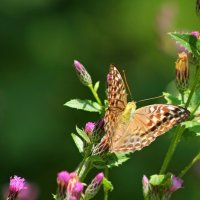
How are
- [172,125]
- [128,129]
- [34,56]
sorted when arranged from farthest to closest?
[34,56]
[128,129]
[172,125]

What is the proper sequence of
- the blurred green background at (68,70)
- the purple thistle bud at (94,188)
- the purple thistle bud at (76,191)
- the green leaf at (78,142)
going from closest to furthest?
the purple thistle bud at (76,191) → the purple thistle bud at (94,188) → the green leaf at (78,142) → the blurred green background at (68,70)

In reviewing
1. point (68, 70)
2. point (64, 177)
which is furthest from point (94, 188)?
point (68, 70)

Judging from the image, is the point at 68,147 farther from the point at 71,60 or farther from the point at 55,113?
the point at 71,60

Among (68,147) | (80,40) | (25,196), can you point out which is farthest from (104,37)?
(25,196)

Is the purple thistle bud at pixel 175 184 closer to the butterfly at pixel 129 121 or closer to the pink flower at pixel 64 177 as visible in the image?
the butterfly at pixel 129 121

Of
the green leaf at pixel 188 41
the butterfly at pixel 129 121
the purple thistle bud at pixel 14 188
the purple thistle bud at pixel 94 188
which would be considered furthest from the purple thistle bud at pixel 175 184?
the purple thistle bud at pixel 14 188

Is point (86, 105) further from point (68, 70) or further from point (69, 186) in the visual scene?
point (68, 70)

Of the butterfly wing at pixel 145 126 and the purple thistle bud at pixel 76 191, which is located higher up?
the butterfly wing at pixel 145 126
